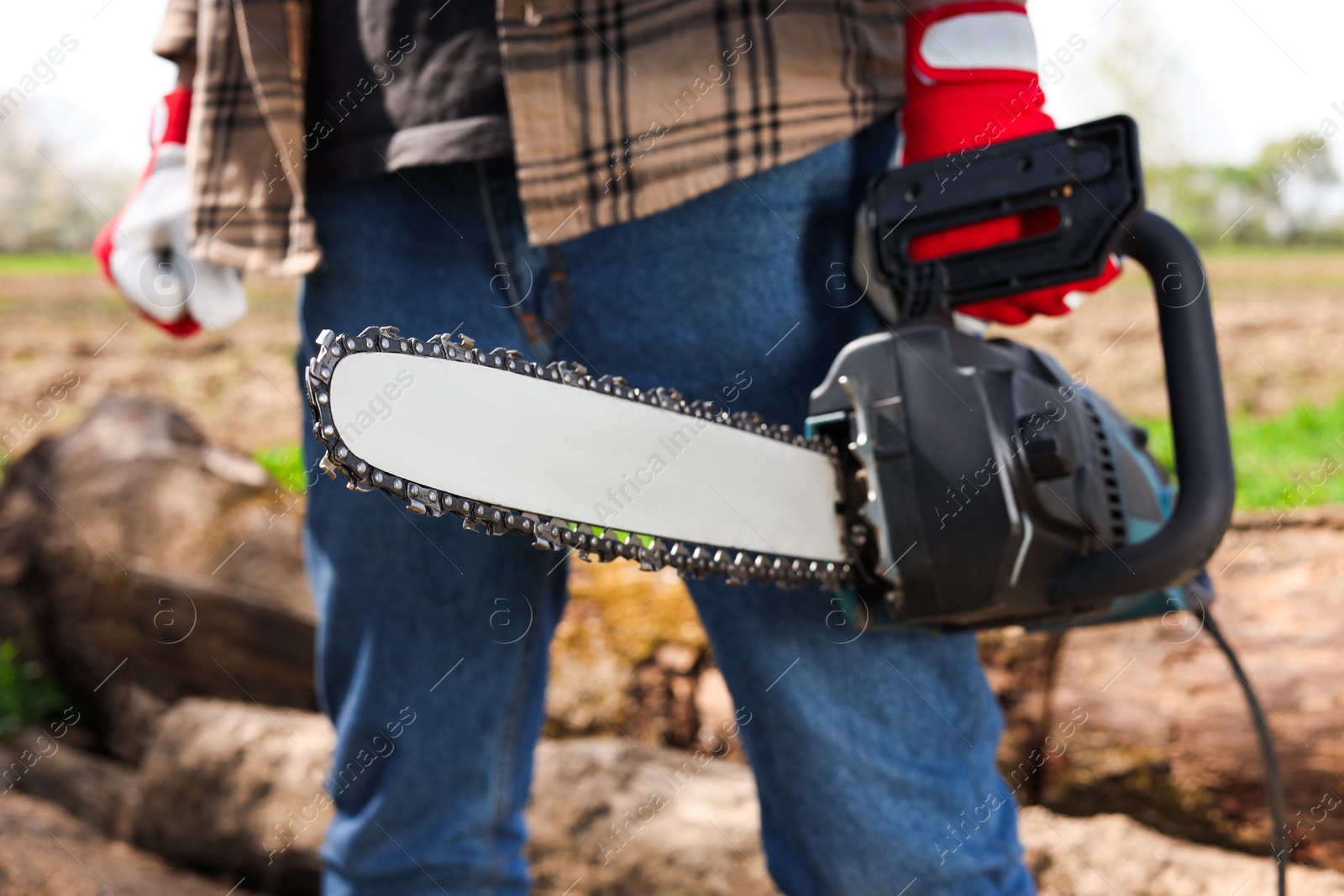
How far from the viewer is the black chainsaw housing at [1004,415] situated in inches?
28.4

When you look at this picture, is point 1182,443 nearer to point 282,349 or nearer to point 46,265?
point 282,349

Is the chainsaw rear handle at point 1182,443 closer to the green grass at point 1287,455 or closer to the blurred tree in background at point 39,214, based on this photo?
the green grass at point 1287,455

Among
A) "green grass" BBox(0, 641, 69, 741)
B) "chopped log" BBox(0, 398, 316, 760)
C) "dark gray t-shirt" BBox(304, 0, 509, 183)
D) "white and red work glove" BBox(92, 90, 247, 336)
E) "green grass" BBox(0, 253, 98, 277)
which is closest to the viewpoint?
"dark gray t-shirt" BBox(304, 0, 509, 183)

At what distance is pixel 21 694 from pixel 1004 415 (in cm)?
304

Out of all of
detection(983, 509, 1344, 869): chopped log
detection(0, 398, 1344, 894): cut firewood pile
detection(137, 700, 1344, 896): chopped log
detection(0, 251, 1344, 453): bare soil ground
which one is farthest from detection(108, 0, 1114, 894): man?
detection(0, 251, 1344, 453): bare soil ground

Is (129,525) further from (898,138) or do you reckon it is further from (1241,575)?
(1241,575)

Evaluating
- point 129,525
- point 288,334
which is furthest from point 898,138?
point 288,334

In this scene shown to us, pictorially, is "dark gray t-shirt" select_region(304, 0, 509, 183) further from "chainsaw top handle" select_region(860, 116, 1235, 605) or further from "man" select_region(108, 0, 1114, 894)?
"chainsaw top handle" select_region(860, 116, 1235, 605)

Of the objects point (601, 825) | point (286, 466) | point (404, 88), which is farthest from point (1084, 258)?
point (286, 466)

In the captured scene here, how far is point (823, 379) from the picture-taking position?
33.1 inches

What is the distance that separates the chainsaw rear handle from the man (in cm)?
5

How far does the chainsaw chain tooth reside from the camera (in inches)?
22.8

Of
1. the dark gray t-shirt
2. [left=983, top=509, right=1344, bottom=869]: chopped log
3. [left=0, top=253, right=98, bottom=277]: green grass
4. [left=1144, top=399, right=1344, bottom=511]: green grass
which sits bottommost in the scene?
[left=0, top=253, right=98, bottom=277]: green grass

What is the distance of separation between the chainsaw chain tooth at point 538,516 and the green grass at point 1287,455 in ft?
5.48
